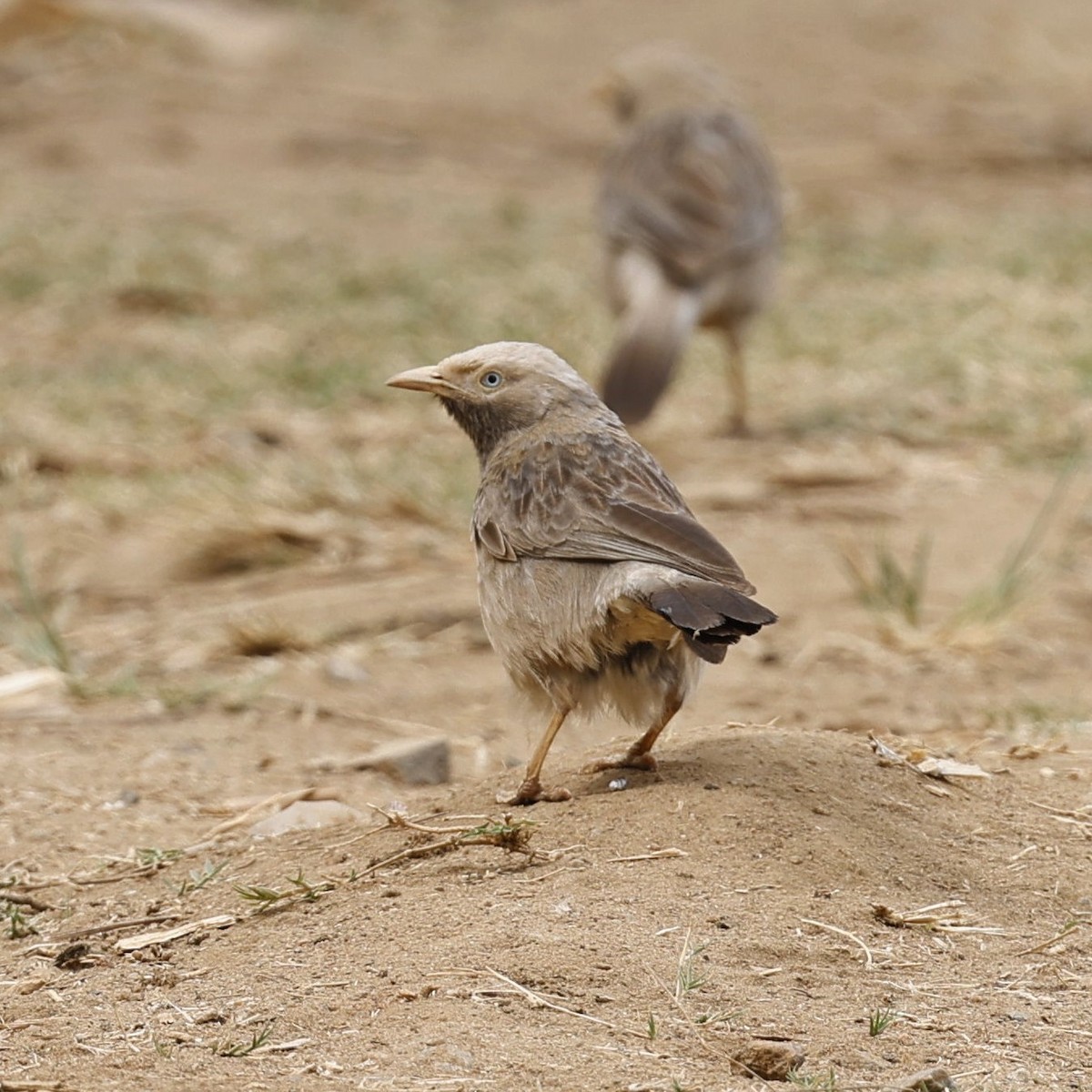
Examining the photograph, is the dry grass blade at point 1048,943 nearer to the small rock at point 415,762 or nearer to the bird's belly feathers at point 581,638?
the bird's belly feathers at point 581,638

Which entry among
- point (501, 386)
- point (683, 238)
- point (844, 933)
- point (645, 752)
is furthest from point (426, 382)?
point (683, 238)

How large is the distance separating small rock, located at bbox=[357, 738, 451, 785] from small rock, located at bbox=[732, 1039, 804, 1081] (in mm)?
2241

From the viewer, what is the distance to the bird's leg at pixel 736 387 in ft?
32.1

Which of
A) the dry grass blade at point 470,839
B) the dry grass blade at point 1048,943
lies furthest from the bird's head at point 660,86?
the dry grass blade at point 1048,943

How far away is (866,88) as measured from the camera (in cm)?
2070

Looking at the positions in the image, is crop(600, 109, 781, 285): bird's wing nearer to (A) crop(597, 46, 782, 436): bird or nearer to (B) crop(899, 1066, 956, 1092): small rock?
(A) crop(597, 46, 782, 436): bird

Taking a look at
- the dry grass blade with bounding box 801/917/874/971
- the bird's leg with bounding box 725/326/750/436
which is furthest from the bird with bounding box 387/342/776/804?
the bird's leg with bounding box 725/326/750/436

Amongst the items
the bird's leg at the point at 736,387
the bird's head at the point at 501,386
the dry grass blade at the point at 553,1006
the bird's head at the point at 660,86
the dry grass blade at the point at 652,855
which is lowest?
the bird's leg at the point at 736,387

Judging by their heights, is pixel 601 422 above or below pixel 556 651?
above

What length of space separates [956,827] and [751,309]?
237 inches

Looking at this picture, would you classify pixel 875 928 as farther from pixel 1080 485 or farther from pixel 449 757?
pixel 1080 485

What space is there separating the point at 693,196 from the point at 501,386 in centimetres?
537

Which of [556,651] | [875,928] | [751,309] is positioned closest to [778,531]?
[751,309]

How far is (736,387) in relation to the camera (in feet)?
32.2
